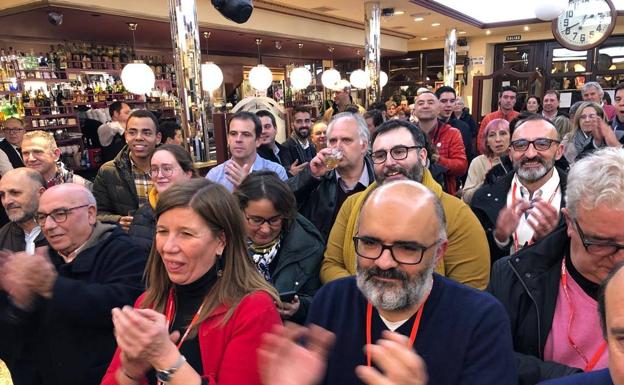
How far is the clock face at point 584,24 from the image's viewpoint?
5809 millimetres

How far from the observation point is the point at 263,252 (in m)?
1.93

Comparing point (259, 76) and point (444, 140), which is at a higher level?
point (259, 76)

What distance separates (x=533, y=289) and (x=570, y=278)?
0.12 m

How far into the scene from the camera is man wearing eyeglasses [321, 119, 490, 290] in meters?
1.79

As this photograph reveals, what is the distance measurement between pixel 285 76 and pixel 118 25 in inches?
258

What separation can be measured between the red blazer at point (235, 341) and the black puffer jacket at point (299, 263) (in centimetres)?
53

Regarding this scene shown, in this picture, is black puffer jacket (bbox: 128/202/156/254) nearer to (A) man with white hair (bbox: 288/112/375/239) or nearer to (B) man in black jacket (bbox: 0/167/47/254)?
(B) man in black jacket (bbox: 0/167/47/254)

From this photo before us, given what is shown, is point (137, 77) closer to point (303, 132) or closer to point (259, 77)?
point (303, 132)

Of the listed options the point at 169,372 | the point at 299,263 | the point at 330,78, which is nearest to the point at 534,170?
the point at 299,263

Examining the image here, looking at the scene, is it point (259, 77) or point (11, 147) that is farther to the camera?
point (259, 77)

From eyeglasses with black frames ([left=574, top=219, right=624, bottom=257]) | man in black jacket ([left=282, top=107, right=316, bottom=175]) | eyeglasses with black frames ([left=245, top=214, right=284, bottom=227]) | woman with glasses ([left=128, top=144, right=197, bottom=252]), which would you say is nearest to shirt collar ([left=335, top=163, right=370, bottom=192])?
eyeglasses with black frames ([left=245, top=214, right=284, bottom=227])

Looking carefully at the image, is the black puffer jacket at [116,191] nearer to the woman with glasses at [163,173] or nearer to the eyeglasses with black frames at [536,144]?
the woman with glasses at [163,173]

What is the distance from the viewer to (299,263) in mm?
1904

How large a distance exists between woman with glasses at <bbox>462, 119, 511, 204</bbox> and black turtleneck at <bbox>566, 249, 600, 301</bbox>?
1747mm
